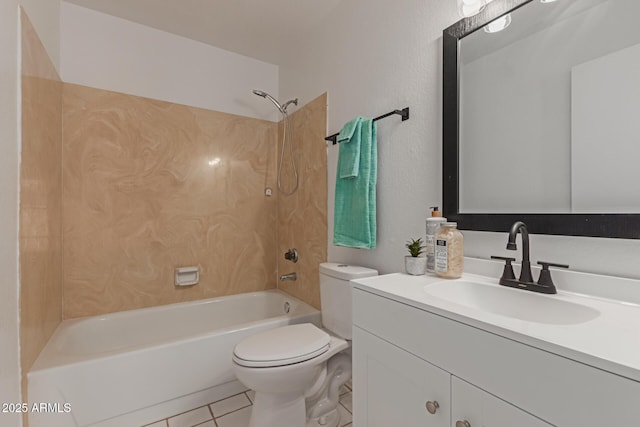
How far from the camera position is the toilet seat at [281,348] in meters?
1.18

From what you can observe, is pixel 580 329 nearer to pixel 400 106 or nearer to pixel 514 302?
pixel 514 302

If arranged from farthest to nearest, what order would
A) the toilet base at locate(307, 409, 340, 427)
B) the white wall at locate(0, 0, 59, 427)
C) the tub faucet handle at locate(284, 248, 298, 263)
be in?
the tub faucet handle at locate(284, 248, 298, 263) < the toilet base at locate(307, 409, 340, 427) < the white wall at locate(0, 0, 59, 427)

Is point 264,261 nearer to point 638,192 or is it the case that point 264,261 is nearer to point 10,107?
point 10,107

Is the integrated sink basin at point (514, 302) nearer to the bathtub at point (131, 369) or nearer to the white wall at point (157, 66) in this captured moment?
the bathtub at point (131, 369)

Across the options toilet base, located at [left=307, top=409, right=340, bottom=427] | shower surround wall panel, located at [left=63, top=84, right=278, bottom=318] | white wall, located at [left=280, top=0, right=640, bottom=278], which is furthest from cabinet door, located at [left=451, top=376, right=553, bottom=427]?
shower surround wall panel, located at [left=63, top=84, right=278, bottom=318]

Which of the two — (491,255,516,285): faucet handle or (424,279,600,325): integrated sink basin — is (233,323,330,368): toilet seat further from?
(491,255,516,285): faucet handle

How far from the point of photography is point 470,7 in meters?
1.09

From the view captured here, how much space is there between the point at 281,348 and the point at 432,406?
27.9 inches

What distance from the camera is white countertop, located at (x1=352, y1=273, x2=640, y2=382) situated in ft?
1.51

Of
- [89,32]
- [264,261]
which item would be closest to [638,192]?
[264,261]

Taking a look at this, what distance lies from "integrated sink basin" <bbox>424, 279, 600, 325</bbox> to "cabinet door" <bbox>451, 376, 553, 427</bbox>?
0.69 feet

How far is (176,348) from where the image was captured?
1469mm

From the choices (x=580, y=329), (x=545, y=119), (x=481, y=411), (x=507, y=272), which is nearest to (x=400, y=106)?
(x=545, y=119)

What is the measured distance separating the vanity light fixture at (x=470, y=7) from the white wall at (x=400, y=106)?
0.03m
